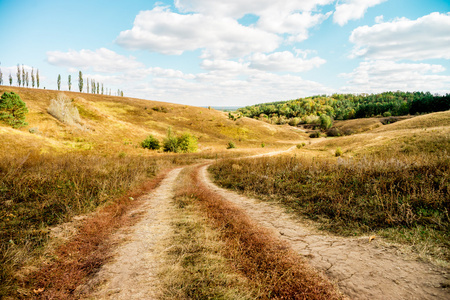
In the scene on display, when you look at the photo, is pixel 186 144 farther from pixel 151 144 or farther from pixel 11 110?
pixel 11 110

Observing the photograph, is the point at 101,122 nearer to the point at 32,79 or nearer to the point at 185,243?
the point at 185,243

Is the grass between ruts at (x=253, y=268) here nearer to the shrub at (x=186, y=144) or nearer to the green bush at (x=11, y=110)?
the shrub at (x=186, y=144)

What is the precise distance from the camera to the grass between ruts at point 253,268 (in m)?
3.42

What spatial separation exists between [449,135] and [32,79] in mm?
190545

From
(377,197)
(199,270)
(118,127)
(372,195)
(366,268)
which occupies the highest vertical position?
(118,127)

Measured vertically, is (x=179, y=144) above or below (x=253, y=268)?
below

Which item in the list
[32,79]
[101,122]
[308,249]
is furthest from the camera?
[32,79]

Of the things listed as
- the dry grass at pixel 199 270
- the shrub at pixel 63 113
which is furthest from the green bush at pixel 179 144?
the dry grass at pixel 199 270

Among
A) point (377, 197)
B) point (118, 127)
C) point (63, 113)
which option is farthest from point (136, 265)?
point (118, 127)

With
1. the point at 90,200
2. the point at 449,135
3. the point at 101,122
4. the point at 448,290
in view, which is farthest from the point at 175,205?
the point at 101,122

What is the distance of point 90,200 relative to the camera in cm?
810

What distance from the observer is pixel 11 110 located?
113 ft

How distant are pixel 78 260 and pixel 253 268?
12.9 feet

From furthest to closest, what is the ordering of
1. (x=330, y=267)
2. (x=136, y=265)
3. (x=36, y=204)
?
(x=36, y=204)
(x=136, y=265)
(x=330, y=267)
